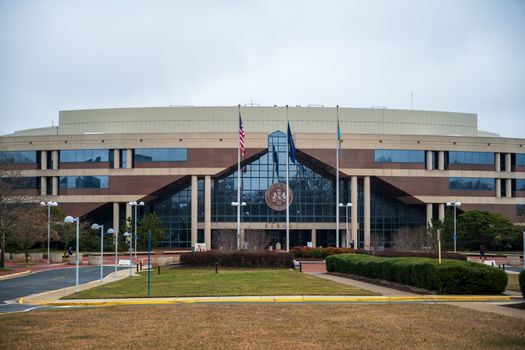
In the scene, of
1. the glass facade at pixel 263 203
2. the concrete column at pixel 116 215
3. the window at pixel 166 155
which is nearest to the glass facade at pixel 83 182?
the concrete column at pixel 116 215

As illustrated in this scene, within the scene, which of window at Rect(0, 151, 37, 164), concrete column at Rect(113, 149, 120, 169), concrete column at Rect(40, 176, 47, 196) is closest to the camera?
concrete column at Rect(113, 149, 120, 169)

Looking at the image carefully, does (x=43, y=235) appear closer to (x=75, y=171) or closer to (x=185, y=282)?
(x=75, y=171)

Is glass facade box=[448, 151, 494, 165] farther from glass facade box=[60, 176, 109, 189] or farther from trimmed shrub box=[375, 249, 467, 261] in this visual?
glass facade box=[60, 176, 109, 189]

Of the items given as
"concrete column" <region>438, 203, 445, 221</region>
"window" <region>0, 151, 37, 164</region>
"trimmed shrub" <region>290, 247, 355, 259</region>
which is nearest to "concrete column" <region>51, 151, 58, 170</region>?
"window" <region>0, 151, 37, 164</region>

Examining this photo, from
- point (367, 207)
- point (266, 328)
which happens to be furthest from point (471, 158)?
point (266, 328)

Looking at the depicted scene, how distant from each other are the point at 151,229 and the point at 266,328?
58150mm

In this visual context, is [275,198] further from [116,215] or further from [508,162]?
[508,162]

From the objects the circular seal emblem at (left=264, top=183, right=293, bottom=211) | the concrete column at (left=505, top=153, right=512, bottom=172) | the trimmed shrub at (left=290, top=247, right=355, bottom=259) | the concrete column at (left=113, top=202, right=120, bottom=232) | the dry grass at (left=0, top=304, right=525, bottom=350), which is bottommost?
the trimmed shrub at (left=290, top=247, right=355, bottom=259)

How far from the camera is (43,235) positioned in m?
65.4

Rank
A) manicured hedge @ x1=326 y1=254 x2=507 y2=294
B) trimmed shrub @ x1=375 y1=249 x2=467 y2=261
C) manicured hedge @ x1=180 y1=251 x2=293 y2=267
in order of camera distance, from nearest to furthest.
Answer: manicured hedge @ x1=326 y1=254 x2=507 y2=294
manicured hedge @ x1=180 y1=251 x2=293 y2=267
trimmed shrub @ x1=375 y1=249 x2=467 y2=261

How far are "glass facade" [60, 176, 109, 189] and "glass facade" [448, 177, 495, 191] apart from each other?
41.5 meters

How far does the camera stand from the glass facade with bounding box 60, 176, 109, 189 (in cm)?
7806

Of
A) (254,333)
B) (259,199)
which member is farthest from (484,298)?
(259,199)

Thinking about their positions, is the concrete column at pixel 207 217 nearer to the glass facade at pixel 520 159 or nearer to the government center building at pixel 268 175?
the government center building at pixel 268 175
